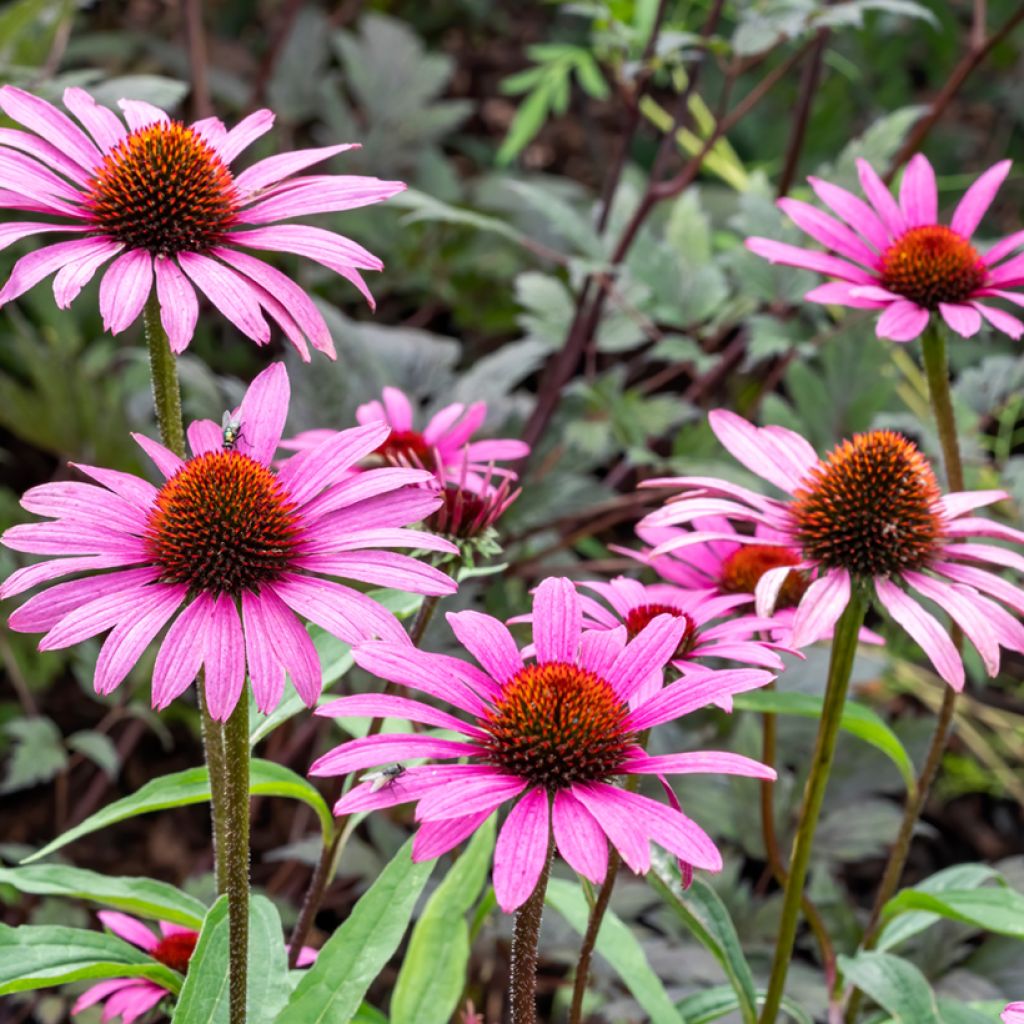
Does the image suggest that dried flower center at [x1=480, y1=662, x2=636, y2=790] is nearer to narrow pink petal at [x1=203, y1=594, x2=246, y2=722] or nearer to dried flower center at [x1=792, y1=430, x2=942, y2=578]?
narrow pink petal at [x1=203, y1=594, x2=246, y2=722]

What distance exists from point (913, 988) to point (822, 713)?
0.30 m

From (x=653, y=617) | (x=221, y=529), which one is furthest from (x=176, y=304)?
(x=653, y=617)

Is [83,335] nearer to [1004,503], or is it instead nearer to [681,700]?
[1004,503]

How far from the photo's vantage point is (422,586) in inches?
34.7

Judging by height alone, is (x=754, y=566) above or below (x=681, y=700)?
above

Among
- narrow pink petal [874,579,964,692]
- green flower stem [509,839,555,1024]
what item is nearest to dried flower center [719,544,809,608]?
narrow pink petal [874,579,964,692]

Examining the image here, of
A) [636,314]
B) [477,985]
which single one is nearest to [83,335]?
[636,314]

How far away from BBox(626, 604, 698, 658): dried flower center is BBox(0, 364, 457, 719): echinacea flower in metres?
0.21

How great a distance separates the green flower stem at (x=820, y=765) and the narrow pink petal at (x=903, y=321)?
0.26 m

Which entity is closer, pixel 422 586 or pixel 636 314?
pixel 422 586

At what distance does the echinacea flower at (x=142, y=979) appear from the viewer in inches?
48.2

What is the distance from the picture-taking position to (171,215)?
3.44 feet

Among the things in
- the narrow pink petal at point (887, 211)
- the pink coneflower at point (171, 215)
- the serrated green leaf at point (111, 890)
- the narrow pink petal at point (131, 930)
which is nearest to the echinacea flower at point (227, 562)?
the pink coneflower at point (171, 215)

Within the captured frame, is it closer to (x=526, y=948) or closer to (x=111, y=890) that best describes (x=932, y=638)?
(x=526, y=948)
